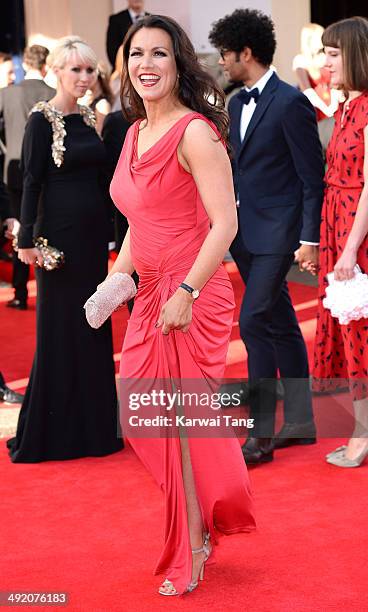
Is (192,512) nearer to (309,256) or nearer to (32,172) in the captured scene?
(309,256)

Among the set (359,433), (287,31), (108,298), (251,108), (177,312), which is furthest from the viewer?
(287,31)

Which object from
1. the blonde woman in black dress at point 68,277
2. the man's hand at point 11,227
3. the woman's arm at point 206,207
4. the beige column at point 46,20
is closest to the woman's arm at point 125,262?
the woman's arm at point 206,207

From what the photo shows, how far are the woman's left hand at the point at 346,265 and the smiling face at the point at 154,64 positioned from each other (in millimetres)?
1405

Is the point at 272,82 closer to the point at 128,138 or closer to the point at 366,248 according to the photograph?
the point at 366,248

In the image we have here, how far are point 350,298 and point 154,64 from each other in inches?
60.9

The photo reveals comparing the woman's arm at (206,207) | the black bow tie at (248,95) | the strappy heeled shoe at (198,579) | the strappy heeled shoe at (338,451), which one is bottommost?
the strappy heeled shoe at (338,451)

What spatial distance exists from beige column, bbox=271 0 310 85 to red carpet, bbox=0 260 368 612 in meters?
6.80

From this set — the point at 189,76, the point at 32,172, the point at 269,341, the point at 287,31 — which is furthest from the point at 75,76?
the point at 287,31

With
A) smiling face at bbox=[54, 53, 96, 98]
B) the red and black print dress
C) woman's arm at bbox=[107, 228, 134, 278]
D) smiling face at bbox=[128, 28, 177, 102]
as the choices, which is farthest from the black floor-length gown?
smiling face at bbox=[128, 28, 177, 102]

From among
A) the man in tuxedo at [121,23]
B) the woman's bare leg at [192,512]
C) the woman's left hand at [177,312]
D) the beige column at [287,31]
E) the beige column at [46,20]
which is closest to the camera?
the woman's left hand at [177,312]

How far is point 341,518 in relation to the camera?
12.8ft

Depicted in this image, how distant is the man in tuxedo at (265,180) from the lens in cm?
457

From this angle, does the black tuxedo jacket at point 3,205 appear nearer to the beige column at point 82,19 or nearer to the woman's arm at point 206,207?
the woman's arm at point 206,207

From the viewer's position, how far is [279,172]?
4656 millimetres
